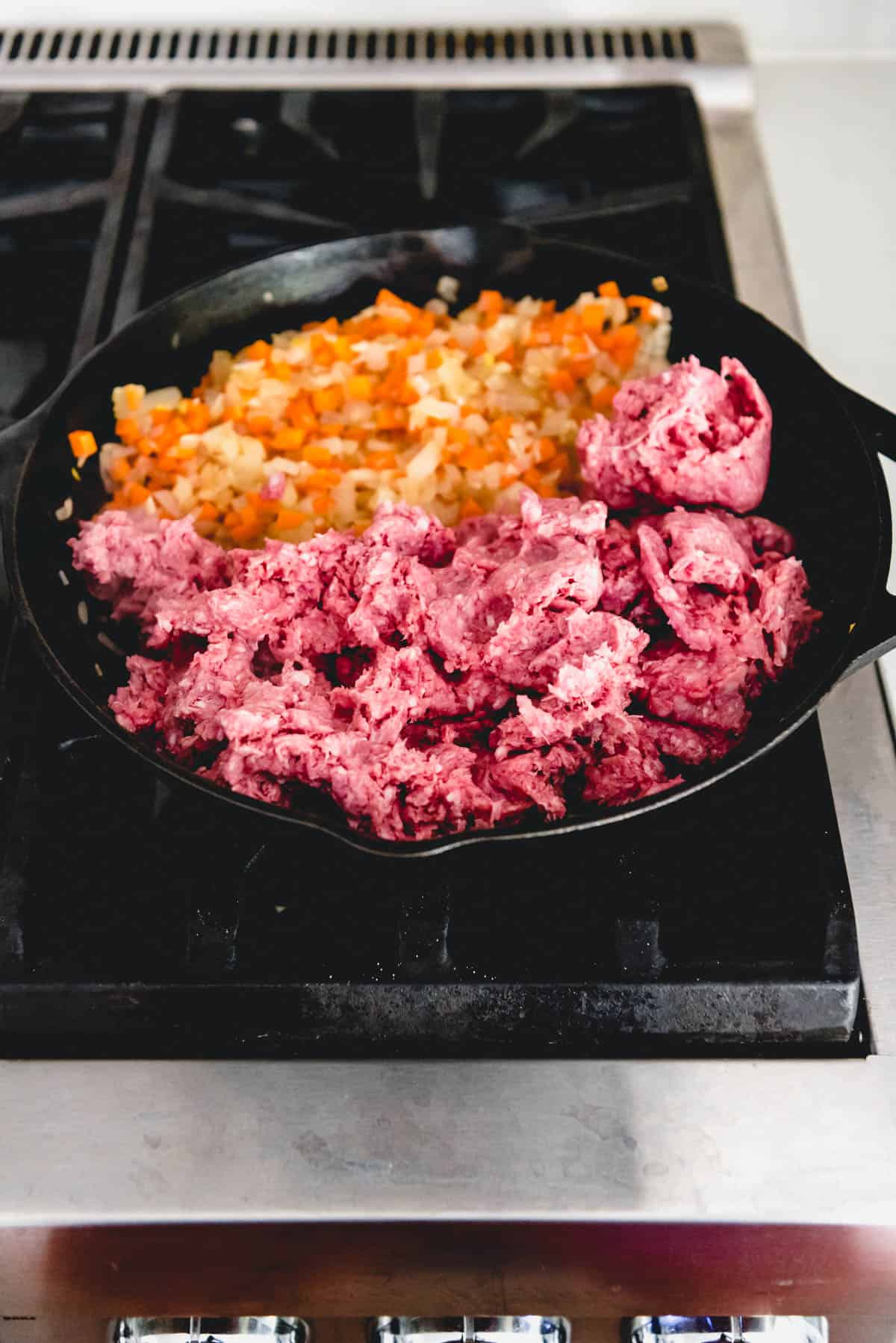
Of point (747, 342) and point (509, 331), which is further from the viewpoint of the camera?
point (509, 331)

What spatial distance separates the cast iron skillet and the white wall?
0.70 m

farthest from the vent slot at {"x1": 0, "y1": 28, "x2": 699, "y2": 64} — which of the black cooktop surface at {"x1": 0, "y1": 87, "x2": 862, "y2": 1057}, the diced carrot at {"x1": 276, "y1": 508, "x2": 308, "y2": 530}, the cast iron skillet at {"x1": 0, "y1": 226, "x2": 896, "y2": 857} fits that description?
the black cooktop surface at {"x1": 0, "y1": 87, "x2": 862, "y2": 1057}

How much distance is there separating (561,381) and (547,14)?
835mm

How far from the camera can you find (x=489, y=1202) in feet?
2.83

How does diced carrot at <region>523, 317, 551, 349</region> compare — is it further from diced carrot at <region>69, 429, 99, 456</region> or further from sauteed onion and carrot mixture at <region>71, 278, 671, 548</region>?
diced carrot at <region>69, 429, 99, 456</region>

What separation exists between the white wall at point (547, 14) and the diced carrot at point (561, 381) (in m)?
0.82

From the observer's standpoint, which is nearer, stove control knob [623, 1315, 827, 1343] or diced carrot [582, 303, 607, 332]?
stove control knob [623, 1315, 827, 1343]

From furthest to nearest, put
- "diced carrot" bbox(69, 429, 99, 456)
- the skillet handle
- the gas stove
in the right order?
"diced carrot" bbox(69, 429, 99, 456) < the skillet handle < the gas stove

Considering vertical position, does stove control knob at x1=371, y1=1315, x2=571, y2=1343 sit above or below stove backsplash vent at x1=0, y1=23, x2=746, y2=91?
below

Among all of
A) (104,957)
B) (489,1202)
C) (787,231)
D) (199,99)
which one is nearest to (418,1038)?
(489,1202)

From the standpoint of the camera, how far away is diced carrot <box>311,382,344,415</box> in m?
1.35

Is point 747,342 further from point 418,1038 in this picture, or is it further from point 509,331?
point 418,1038

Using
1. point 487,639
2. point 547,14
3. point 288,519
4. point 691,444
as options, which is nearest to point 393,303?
point 288,519

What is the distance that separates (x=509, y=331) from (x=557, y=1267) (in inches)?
38.8
